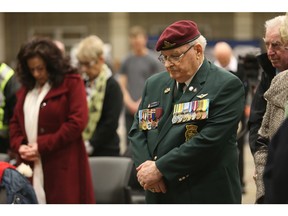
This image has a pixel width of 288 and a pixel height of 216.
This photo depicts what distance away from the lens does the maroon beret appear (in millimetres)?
3424

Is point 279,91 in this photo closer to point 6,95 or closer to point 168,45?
point 168,45

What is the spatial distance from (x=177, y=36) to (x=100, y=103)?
2.37 metres

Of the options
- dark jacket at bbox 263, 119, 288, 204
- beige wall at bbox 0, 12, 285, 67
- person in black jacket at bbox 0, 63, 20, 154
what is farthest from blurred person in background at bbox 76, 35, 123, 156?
beige wall at bbox 0, 12, 285, 67

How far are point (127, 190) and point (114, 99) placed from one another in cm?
82

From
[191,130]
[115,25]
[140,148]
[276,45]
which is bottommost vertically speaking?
[115,25]

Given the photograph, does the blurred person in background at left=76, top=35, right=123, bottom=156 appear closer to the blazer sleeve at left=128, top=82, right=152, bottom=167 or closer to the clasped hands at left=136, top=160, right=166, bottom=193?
the blazer sleeve at left=128, top=82, right=152, bottom=167

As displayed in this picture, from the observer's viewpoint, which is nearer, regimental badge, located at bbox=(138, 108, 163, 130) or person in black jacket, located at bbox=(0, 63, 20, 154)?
regimental badge, located at bbox=(138, 108, 163, 130)

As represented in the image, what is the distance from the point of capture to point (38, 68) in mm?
4812

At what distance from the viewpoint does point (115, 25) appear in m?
17.1

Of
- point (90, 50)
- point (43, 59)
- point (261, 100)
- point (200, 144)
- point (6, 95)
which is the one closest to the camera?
point (200, 144)

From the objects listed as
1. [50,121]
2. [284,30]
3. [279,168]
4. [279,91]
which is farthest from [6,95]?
[279,168]

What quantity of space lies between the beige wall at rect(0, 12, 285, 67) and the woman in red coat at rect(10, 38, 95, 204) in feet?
37.3

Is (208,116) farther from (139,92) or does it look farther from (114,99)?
(139,92)

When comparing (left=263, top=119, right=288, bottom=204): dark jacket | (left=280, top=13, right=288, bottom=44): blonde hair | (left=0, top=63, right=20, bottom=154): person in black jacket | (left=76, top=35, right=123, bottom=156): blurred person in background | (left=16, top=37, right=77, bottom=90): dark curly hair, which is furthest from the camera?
(left=76, top=35, right=123, bottom=156): blurred person in background
